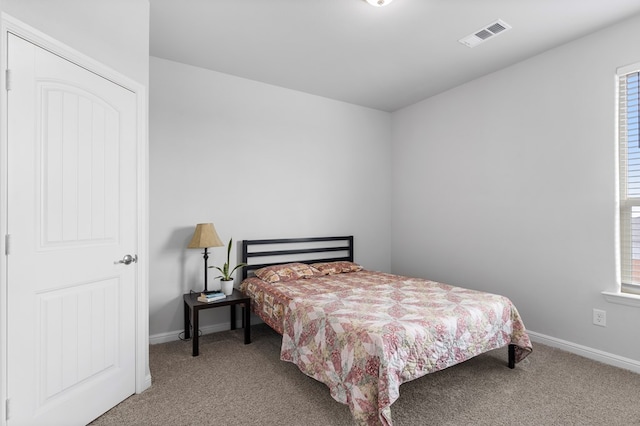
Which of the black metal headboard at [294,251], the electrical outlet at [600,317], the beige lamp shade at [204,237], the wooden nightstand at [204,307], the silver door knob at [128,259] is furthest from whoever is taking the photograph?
the black metal headboard at [294,251]

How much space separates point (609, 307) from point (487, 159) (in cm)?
170

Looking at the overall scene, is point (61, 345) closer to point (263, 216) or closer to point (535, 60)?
point (263, 216)

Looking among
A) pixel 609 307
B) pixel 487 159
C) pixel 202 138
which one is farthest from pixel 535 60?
pixel 202 138

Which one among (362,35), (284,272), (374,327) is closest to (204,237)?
(284,272)

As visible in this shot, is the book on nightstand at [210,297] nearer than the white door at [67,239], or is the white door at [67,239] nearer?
the white door at [67,239]

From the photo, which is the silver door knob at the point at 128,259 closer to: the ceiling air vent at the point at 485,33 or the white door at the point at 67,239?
the white door at the point at 67,239

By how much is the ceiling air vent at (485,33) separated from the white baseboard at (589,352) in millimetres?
2744

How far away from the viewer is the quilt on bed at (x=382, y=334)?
173 cm

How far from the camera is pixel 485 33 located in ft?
8.91

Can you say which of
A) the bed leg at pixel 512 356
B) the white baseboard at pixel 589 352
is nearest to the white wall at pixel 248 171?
the white baseboard at pixel 589 352

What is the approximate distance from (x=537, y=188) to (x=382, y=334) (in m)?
2.35

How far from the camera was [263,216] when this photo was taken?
3.75 metres

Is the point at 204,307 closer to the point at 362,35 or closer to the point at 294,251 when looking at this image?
the point at 294,251

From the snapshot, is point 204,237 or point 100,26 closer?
point 100,26
